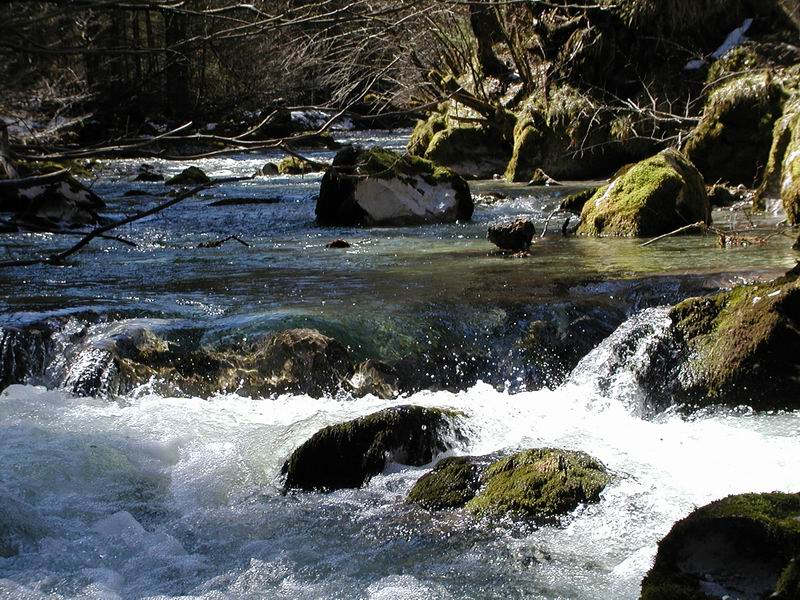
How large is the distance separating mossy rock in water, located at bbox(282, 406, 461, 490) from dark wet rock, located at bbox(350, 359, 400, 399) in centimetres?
112

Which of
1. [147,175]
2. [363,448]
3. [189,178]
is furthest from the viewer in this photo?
[147,175]

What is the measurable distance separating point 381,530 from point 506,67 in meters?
16.2

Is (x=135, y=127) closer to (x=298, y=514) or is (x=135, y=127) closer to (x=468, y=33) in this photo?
(x=298, y=514)

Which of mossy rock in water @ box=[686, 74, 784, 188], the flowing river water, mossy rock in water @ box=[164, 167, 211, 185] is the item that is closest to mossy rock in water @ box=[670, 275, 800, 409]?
the flowing river water

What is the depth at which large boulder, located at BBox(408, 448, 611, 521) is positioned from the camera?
4.06 metres

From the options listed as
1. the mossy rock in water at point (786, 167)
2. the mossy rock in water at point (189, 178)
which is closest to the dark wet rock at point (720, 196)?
the mossy rock in water at point (786, 167)

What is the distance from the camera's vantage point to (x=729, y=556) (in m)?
2.67

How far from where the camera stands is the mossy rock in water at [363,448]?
459 centimetres

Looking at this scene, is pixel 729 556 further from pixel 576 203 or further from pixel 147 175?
pixel 147 175

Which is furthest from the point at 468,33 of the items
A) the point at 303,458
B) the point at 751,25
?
the point at 303,458

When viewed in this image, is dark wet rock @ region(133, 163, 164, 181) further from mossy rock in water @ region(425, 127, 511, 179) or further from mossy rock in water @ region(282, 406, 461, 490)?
mossy rock in water @ region(282, 406, 461, 490)

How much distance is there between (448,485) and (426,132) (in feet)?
46.7

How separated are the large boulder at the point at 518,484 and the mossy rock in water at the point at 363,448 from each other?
30 cm

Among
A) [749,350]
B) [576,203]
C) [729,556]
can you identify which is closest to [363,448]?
[729,556]
